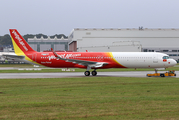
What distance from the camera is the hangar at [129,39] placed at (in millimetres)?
111188

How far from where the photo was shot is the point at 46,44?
190m

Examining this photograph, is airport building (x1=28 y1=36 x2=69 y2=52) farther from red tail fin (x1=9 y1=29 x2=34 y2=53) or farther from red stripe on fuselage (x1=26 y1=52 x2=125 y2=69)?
red stripe on fuselage (x1=26 y1=52 x2=125 y2=69)

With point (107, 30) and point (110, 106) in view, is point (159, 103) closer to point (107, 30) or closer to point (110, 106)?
point (110, 106)

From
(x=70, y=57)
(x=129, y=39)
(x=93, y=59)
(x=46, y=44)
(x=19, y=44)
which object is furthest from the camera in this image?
(x=46, y=44)

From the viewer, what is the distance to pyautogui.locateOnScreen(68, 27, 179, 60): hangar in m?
111

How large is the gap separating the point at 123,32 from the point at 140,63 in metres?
79.5

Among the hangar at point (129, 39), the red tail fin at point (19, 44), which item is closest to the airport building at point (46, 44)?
the hangar at point (129, 39)

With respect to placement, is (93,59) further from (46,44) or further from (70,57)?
(46,44)

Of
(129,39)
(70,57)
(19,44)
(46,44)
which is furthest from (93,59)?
(46,44)

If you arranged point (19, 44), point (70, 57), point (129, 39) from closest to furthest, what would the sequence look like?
1. point (70, 57)
2. point (19, 44)
3. point (129, 39)

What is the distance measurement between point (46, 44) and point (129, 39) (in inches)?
3529

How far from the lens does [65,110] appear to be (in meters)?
12.8

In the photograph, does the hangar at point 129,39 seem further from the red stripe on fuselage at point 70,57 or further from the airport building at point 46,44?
the airport building at point 46,44

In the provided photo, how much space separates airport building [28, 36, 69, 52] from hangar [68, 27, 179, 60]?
7568cm
